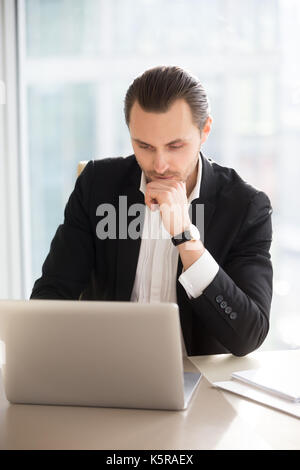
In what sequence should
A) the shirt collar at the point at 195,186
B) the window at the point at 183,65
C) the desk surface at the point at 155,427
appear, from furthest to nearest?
the window at the point at 183,65 → the shirt collar at the point at 195,186 → the desk surface at the point at 155,427

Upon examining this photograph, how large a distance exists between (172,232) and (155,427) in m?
0.71

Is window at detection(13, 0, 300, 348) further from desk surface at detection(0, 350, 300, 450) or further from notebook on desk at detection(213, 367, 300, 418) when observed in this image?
desk surface at detection(0, 350, 300, 450)

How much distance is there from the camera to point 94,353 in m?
1.14

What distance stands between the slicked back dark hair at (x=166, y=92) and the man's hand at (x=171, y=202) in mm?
220

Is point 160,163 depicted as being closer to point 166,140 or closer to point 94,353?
point 166,140

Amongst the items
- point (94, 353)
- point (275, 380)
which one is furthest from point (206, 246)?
point (94, 353)

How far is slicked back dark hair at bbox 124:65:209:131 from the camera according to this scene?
1.80 m

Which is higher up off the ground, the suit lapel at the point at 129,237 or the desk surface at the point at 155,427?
the suit lapel at the point at 129,237

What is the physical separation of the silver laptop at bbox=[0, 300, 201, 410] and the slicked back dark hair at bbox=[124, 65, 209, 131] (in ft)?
2.84

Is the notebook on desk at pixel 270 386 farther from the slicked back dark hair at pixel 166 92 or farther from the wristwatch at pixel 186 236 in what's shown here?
the slicked back dark hair at pixel 166 92

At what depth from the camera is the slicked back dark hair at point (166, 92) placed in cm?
180

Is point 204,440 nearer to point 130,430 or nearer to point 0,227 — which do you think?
point 130,430

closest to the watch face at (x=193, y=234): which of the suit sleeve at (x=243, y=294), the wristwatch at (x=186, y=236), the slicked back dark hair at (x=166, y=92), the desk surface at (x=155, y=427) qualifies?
the wristwatch at (x=186, y=236)

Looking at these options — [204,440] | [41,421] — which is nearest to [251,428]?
[204,440]
